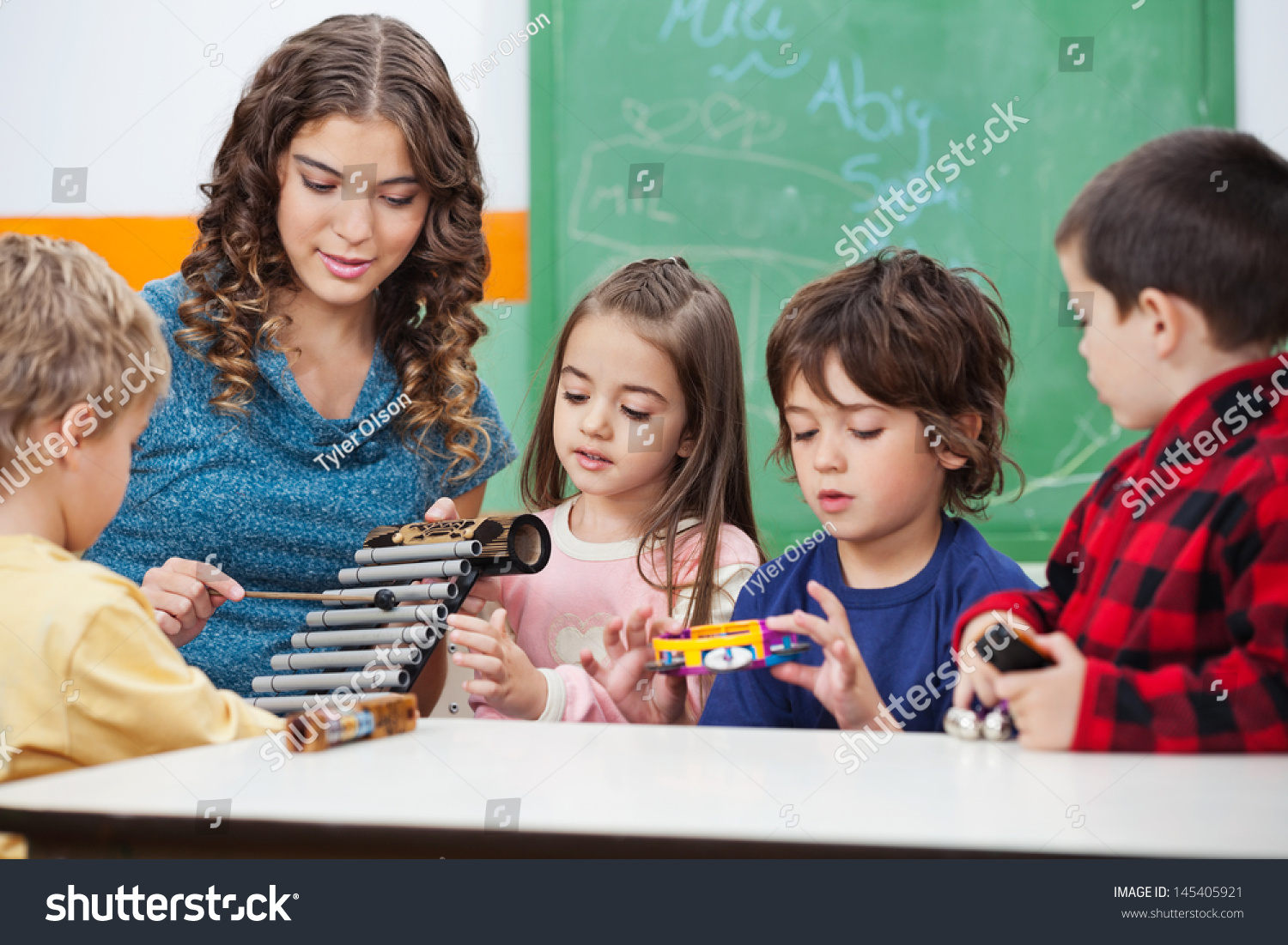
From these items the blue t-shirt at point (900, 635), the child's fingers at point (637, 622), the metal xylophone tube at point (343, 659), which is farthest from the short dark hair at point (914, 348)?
the metal xylophone tube at point (343, 659)

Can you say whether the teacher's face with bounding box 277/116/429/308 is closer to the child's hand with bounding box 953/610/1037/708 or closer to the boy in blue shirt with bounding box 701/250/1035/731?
the boy in blue shirt with bounding box 701/250/1035/731

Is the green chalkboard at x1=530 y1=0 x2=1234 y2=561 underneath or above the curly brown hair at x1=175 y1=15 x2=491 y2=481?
above

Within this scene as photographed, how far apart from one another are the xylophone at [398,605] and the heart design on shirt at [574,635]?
0.93ft

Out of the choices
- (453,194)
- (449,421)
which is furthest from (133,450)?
(453,194)

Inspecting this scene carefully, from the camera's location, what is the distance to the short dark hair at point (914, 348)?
4.09ft

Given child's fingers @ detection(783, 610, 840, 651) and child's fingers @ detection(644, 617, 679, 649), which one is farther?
child's fingers @ detection(644, 617, 679, 649)

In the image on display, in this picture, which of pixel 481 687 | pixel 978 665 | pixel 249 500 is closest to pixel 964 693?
pixel 978 665

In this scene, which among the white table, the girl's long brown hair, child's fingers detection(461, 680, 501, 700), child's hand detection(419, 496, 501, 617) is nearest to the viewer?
the white table

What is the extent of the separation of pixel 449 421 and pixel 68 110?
4.73 feet

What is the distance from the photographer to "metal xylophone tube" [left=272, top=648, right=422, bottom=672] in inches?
42.6

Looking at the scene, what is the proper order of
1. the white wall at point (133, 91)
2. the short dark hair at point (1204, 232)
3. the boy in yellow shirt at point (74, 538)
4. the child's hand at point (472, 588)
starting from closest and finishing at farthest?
1. the boy in yellow shirt at point (74, 538)
2. the short dark hair at point (1204, 232)
3. the child's hand at point (472, 588)
4. the white wall at point (133, 91)

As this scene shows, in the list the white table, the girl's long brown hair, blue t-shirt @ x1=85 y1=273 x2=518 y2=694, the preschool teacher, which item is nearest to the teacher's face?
the preschool teacher

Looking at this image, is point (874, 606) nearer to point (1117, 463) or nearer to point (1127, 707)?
point (1117, 463)

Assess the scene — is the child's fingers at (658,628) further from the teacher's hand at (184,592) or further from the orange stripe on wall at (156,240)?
the orange stripe on wall at (156,240)
